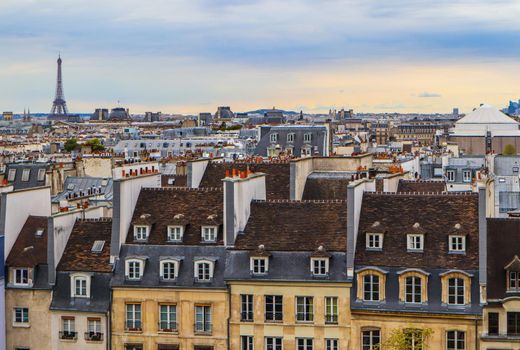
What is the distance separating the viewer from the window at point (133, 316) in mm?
42250

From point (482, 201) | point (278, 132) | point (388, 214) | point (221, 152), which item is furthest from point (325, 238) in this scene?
point (221, 152)

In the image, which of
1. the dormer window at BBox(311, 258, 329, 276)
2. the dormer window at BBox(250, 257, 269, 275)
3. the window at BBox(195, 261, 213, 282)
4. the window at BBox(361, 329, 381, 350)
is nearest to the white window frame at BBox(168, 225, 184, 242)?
the window at BBox(195, 261, 213, 282)

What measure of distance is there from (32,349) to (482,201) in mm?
19811

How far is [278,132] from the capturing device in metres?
106

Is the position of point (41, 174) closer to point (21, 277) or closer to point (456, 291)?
point (21, 277)

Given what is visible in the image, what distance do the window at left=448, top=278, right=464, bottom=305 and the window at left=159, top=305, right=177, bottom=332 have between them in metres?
11.2

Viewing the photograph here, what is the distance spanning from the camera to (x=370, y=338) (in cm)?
4012

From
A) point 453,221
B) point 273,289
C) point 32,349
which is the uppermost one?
point 453,221

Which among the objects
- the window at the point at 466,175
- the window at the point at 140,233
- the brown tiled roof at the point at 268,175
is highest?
the brown tiled roof at the point at 268,175

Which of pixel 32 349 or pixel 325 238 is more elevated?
pixel 325 238

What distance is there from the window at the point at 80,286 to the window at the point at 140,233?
2865 mm

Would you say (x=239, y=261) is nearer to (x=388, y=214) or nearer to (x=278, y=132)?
(x=388, y=214)

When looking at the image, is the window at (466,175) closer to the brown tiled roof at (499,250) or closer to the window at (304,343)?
the brown tiled roof at (499,250)

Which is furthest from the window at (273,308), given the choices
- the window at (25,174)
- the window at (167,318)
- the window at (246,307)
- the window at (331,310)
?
the window at (25,174)
